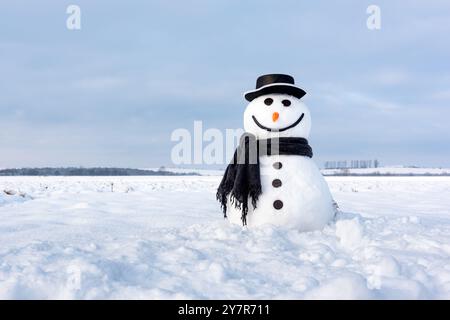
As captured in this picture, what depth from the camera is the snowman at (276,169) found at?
390 centimetres

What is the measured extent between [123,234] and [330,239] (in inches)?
89.0

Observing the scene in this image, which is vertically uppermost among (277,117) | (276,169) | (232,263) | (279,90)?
(279,90)

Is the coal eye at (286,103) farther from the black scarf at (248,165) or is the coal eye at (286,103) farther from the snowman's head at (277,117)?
the black scarf at (248,165)

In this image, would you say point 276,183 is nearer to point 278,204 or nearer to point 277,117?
point 278,204

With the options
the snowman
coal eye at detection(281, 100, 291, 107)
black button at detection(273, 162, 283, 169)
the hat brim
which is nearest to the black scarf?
the snowman

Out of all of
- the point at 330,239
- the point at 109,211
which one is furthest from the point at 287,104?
the point at 109,211

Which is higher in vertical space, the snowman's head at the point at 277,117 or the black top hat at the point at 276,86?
the black top hat at the point at 276,86

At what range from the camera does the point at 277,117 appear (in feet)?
13.5

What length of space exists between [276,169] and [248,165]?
0.32 meters

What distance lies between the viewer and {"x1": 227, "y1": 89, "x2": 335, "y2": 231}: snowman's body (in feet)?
12.7

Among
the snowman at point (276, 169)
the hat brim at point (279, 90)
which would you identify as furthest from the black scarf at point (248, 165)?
the hat brim at point (279, 90)

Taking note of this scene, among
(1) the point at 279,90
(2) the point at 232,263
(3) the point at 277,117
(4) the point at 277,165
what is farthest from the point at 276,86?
(2) the point at 232,263

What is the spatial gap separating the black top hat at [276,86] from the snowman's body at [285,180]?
0.06m

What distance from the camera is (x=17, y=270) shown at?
241cm
